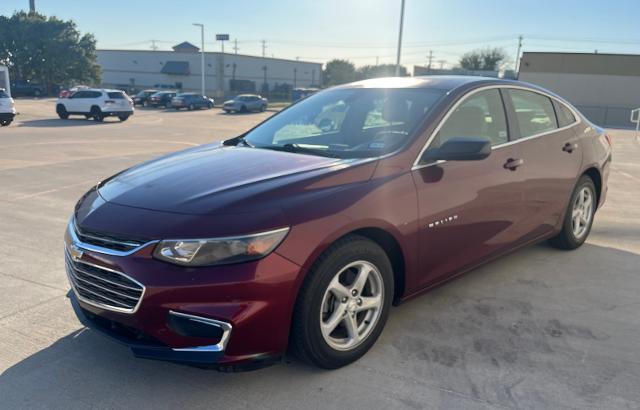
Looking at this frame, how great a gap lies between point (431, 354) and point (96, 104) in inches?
1035

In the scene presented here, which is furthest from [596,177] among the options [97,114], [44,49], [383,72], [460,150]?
[383,72]

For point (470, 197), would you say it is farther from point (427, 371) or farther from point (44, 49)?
point (44, 49)

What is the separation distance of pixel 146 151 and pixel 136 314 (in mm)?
11245

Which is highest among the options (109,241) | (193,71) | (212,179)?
(193,71)

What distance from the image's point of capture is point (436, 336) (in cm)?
346

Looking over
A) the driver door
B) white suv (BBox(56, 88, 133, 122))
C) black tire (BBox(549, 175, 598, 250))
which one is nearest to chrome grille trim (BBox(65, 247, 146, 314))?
the driver door

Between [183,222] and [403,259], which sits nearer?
[183,222]

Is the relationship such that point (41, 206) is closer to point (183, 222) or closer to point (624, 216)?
point (183, 222)

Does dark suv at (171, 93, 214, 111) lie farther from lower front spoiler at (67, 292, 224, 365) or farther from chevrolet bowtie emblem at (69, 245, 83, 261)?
lower front spoiler at (67, 292, 224, 365)

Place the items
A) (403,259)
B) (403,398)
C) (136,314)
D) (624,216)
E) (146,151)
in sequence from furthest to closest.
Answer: (146,151), (624,216), (403,259), (403,398), (136,314)

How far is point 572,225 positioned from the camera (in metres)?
5.05

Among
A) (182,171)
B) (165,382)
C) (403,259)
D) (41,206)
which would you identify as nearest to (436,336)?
(403,259)

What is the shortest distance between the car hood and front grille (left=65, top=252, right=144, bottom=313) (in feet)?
1.28

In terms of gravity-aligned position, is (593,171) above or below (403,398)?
above
